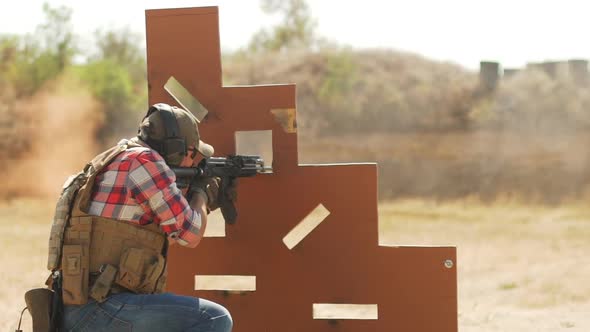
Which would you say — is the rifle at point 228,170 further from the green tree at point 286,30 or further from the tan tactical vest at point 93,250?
the green tree at point 286,30

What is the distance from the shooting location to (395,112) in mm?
25062

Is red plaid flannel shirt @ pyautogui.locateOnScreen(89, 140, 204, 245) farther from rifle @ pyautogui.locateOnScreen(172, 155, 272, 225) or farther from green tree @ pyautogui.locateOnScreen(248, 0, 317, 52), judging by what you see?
green tree @ pyautogui.locateOnScreen(248, 0, 317, 52)

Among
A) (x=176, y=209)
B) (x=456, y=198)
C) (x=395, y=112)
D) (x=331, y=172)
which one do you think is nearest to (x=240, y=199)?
(x=331, y=172)

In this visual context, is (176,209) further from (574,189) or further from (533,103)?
(533,103)

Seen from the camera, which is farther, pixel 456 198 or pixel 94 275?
pixel 456 198

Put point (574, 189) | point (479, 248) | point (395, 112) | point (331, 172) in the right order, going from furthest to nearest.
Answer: point (395, 112), point (574, 189), point (479, 248), point (331, 172)

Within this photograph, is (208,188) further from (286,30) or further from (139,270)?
(286,30)

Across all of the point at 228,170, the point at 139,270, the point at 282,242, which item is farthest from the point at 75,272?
the point at 282,242

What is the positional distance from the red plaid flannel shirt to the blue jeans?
0.29 meters

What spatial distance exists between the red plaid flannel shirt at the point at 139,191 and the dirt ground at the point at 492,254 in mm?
2739

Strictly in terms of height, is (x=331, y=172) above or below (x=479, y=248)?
above

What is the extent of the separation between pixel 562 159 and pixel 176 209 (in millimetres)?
20374

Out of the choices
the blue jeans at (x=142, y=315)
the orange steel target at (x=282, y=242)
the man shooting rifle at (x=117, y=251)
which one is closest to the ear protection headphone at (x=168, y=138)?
the man shooting rifle at (x=117, y=251)

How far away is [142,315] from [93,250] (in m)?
0.32
